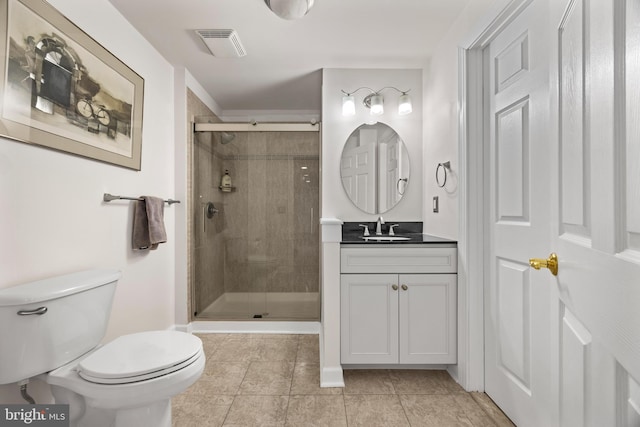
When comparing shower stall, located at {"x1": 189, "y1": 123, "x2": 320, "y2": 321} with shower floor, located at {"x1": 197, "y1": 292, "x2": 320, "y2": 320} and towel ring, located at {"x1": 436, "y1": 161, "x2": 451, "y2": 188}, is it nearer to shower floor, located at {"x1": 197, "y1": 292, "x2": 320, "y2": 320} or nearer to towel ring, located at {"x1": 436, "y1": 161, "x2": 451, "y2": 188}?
shower floor, located at {"x1": 197, "y1": 292, "x2": 320, "y2": 320}

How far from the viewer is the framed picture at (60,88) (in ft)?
4.30

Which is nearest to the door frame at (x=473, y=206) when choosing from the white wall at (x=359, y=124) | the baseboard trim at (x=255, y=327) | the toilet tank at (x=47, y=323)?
the white wall at (x=359, y=124)

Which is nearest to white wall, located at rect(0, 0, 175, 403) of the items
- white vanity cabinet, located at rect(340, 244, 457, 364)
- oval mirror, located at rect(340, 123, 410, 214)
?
white vanity cabinet, located at rect(340, 244, 457, 364)

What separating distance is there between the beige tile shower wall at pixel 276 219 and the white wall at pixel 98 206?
0.56 m

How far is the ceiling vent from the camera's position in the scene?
2.19m

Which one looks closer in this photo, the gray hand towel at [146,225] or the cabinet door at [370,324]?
the cabinet door at [370,324]

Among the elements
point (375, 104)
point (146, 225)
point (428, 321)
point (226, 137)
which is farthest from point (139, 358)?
point (375, 104)

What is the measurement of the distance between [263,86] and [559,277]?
2925mm

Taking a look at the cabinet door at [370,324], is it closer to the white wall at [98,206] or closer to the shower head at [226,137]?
the white wall at [98,206]

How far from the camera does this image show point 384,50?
2.46 meters

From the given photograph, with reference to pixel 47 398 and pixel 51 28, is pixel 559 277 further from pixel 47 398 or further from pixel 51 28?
pixel 51 28

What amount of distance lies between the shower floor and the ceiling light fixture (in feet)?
7.25

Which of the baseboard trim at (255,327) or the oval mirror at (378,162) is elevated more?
the oval mirror at (378,162)

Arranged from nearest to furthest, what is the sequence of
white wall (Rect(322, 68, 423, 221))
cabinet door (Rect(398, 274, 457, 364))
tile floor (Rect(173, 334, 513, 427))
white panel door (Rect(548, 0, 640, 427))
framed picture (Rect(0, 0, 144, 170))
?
white panel door (Rect(548, 0, 640, 427)) → framed picture (Rect(0, 0, 144, 170)) → tile floor (Rect(173, 334, 513, 427)) → cabinet door (Rect(398, 274, 457, 364)) → white wall (Rect(322, 68, 423, 221))
